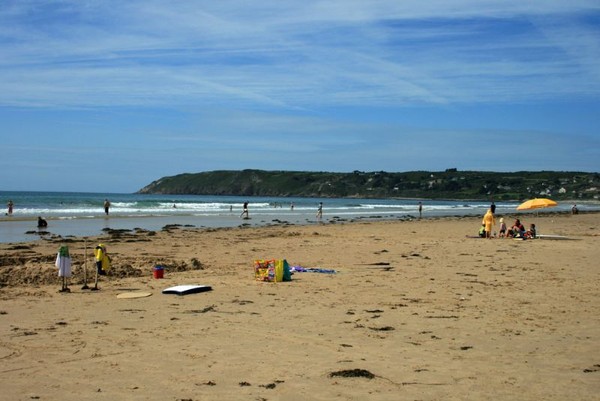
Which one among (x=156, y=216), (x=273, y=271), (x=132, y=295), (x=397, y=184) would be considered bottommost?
(x=156, y=216)

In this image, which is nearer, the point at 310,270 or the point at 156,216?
the point at 310,270

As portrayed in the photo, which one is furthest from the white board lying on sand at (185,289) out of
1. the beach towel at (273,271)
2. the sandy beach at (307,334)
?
the beach towel at (273,271)

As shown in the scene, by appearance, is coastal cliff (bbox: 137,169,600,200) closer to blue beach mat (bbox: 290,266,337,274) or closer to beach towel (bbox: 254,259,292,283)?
blue beach mat (bbox: 290,266,337,274)

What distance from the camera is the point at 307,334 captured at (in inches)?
322

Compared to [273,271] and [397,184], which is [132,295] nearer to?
[273,271]

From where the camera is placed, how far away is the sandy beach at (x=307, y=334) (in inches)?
237

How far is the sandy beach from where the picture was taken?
6.03 meters

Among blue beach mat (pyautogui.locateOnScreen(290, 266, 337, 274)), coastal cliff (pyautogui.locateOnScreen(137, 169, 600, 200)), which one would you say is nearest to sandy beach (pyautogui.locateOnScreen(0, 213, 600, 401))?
blue beach mat (pyautogui.locateOnScreen(290, 266, 337, 274))

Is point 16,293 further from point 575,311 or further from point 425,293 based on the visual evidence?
point 575,311

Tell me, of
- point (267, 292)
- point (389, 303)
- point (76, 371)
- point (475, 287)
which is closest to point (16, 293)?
point (267, 292)

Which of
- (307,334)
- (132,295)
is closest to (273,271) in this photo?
(132,295)

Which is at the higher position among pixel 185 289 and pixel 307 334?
pixel 185 289

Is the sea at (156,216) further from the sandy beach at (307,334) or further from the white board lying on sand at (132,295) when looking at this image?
the sandy beach at (307,334)

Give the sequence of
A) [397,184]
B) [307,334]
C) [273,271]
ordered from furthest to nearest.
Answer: [397,184] → [273,271] → [307,334]
